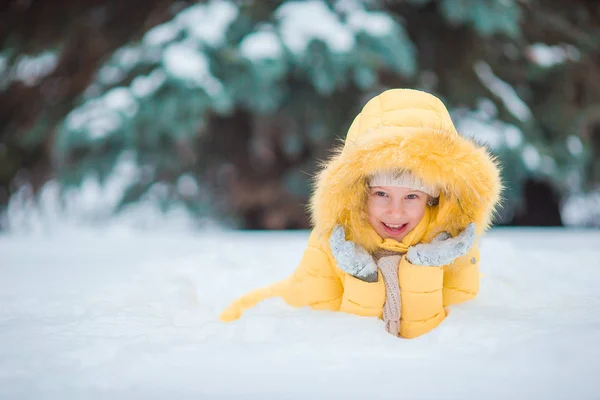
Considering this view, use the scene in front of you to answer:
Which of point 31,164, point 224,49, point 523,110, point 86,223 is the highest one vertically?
point 224,49

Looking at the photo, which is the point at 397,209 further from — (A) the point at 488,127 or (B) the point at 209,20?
(A) the point at 488,127

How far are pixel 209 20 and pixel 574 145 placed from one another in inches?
105

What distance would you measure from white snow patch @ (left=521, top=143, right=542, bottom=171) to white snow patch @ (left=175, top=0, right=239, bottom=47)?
6.80 ft

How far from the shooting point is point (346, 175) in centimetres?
132

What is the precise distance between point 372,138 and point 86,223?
3484mm

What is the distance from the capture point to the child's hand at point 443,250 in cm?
123

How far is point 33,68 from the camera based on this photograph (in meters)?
3.84

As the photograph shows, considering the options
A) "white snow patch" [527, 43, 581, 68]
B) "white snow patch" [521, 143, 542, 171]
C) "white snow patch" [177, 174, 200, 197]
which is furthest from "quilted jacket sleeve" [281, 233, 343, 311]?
"white snow patch" [527, 43, 581, 68]

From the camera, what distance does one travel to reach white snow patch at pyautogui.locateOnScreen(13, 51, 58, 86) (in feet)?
12.1

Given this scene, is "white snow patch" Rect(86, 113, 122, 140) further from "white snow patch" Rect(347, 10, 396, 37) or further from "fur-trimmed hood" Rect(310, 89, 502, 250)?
"fur-trimmed hood" Rect(310, 89, 502, 250)

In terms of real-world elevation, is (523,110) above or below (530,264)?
above

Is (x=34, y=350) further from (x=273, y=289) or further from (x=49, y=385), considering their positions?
(x=273, y=289)

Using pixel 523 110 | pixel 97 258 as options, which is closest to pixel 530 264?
pixel 97 258

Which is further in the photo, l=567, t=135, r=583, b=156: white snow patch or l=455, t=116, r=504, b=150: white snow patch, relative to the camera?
l=567, t=135, r=583, b=156: white snow patch
